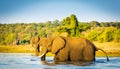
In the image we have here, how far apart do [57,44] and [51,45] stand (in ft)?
2.22

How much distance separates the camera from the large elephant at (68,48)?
109ft

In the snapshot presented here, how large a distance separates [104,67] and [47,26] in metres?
116

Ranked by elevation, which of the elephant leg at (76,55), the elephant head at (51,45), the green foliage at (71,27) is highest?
the green foliage at (71,27)

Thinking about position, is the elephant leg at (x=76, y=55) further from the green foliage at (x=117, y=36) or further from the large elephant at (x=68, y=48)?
the green foliage at (x=117, y=36)

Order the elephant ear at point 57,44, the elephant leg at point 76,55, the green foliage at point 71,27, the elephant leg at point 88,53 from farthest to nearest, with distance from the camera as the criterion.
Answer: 1. the green foliage at point 71,27
2. the elephant leg at point 88,53
3. the elephant leg at point 76,55
4. the elephant ear at point 57,44

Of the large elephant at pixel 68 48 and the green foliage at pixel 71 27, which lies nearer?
the large elephant at pixel 68 48

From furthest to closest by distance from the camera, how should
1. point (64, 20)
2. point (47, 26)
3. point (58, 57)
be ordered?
1. point (47, 26)
2. point (64, 20)
3. point (58, 57)

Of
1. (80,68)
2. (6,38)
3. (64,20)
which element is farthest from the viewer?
(6,38)

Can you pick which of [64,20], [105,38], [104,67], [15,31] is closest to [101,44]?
[105,38]

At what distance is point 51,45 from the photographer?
111 feet

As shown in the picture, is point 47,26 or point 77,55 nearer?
point 77,55

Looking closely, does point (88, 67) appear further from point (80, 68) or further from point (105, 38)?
point (105, 38)

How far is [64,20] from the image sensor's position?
65.8m

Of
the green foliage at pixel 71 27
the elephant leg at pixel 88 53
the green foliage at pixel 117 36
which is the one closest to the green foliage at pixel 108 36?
the green foliage at pixel 117 36
